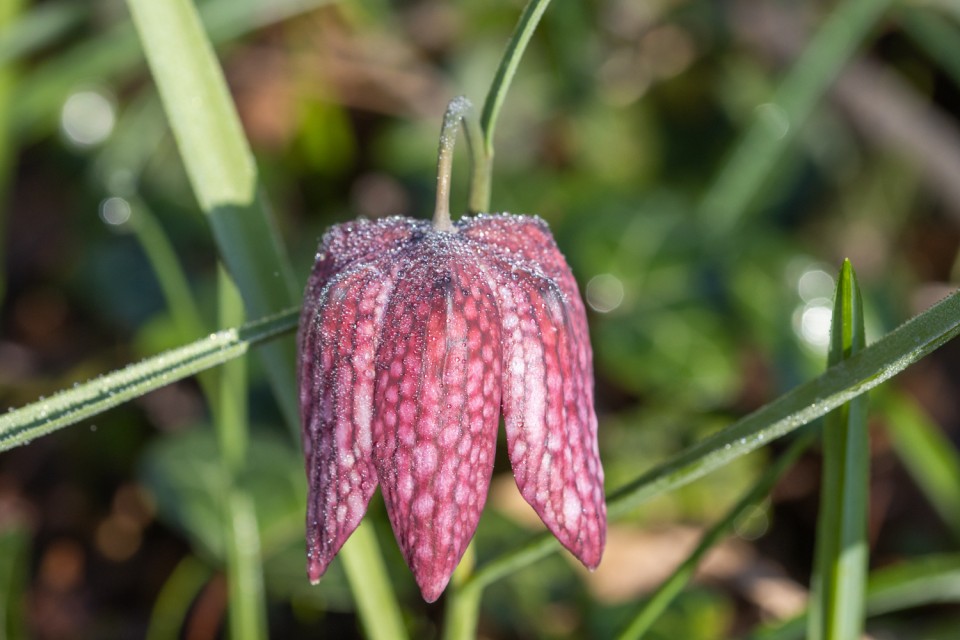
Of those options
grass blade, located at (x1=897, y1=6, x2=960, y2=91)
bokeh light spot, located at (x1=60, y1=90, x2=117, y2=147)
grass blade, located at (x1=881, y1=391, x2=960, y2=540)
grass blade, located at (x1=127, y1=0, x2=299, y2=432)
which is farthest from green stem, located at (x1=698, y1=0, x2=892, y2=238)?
bokeh light spot, located at (x1=60, y1=90, x2=117, y2=147)

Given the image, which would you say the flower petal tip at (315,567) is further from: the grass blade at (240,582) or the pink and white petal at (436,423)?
the grass blade at (240,582)

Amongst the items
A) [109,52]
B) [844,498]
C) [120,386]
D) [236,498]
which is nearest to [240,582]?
[236,498]

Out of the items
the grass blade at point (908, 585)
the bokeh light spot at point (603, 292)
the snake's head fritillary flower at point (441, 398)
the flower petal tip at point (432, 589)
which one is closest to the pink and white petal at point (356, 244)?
the snake's head fritillary flower at point (441, 398)

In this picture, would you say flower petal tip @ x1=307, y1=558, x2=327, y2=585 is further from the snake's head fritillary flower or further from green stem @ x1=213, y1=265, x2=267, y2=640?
green stem @ x1=213, y1=265, x2=267, y2=640

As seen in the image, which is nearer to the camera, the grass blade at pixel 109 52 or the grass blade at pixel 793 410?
the grass blade at pixel 793 410

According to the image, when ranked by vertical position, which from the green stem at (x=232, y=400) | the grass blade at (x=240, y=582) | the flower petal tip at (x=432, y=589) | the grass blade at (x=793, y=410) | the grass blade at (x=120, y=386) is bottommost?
the flower petal tip at (x=432, y=589)

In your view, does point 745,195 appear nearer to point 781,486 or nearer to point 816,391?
point 781,486
